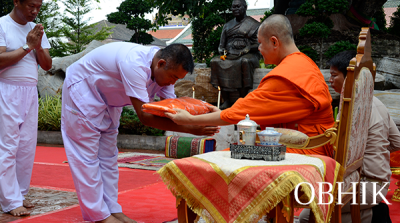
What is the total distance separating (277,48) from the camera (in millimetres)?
2186

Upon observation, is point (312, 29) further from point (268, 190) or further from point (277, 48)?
point (268, 190)

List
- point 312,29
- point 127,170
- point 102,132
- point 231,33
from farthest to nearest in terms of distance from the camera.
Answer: point 231,33 → point 312,29 → point 127,170 → point 102,132

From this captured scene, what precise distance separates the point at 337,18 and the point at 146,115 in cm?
704

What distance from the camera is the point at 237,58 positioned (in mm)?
7598

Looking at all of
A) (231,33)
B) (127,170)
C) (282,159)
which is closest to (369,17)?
(231,33)

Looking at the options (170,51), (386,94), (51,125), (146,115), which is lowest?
(51,125)

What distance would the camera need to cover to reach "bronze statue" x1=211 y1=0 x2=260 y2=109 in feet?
24.6

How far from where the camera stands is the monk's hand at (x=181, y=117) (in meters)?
2.18

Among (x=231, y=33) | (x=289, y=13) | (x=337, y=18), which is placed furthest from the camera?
(x=289, y=13)

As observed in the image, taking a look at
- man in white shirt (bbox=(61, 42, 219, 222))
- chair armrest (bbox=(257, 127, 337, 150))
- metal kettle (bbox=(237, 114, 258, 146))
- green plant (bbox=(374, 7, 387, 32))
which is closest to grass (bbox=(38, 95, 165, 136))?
man in white shirt (bbox=(61, 42, 219, 222))

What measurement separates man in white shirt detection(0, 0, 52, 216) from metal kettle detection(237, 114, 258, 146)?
6.00 ft

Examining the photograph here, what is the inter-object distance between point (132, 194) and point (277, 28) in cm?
218

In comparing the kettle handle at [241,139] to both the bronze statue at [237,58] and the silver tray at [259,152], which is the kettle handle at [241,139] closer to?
the silver tray at [259,152]

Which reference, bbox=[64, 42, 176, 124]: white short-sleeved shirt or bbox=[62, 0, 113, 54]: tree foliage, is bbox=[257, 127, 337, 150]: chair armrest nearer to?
bbox=[64, 42, 176, 124]: white short-sleeved shirt
